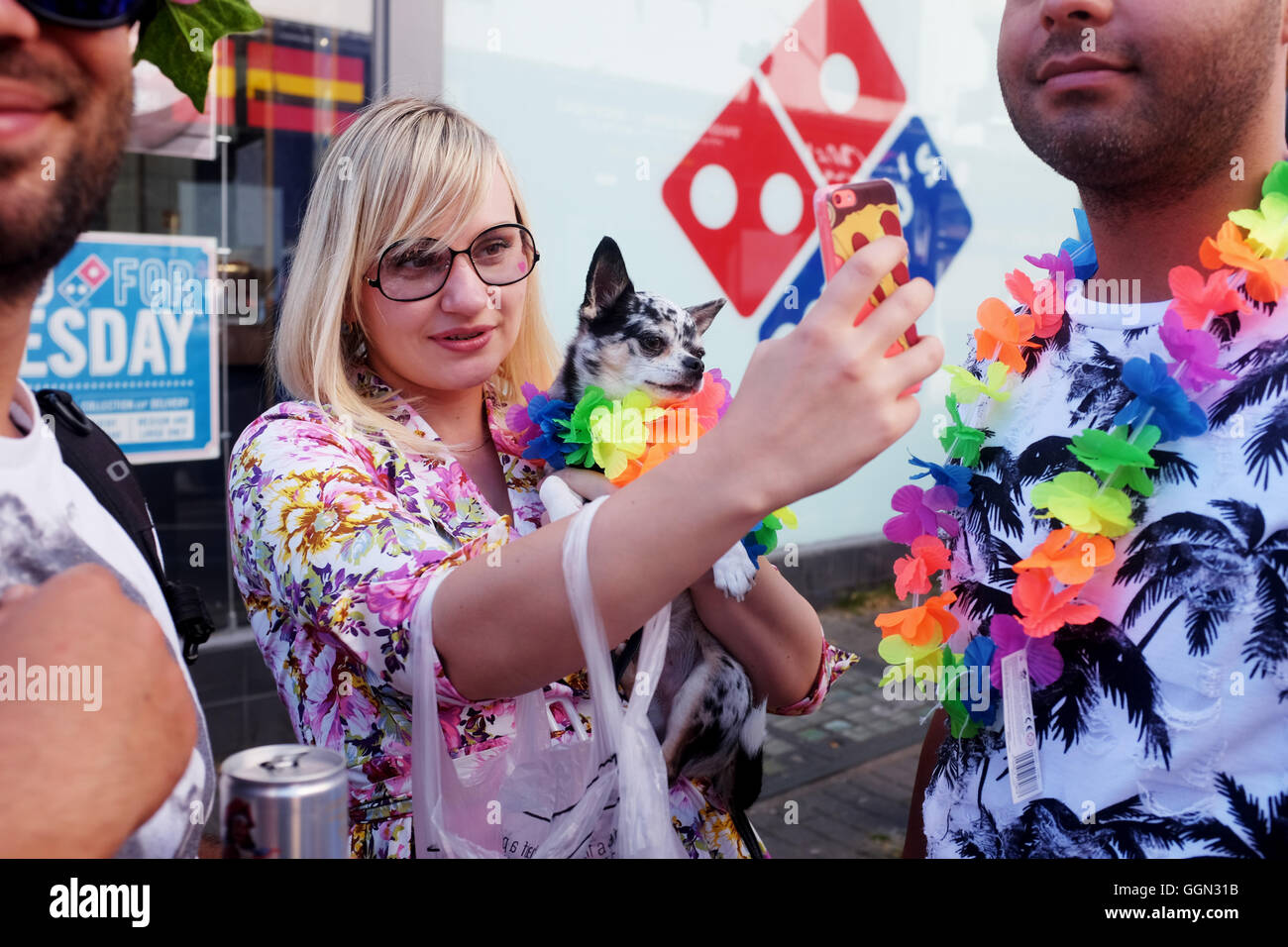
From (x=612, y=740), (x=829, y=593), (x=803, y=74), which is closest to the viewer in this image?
(x=612, y=740)

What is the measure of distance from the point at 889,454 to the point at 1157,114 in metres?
2.36

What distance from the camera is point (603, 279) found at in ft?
6.58

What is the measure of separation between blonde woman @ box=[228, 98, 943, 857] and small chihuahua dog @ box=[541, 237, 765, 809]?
0.08m

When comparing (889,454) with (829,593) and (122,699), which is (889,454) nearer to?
(829,593)

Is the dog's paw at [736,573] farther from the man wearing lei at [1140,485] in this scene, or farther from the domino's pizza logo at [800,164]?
the domino's pizza logo at [800,164]

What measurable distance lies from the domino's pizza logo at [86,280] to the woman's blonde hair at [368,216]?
945 mm

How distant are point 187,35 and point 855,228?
82 centimetres

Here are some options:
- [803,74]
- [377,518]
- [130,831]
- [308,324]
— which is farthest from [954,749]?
[803,74]

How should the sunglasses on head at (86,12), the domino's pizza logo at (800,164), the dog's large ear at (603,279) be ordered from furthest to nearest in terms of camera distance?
the domino's pizza logo at (800,164)
the dog's large ear at (603,279)
the sunglasses on head at (86,12)

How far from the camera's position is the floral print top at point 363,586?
49.7 inches

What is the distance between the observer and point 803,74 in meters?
3.95

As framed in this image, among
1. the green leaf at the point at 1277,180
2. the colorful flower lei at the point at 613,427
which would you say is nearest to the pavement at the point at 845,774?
the colorful flower lei at the point at 613,427
